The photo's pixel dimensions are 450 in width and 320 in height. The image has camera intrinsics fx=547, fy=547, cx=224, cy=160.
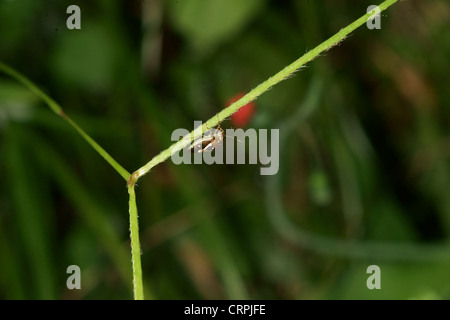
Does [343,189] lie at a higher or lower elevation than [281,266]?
higher

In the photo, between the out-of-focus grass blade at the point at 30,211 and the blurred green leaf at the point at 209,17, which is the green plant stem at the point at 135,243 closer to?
the out-of-focus grass blade at the point at 30,211

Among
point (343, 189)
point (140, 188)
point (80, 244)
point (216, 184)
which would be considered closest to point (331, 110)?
point (343, 189)

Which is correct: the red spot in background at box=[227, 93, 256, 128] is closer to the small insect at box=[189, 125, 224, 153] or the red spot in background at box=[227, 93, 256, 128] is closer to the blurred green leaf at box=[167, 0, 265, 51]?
the blurred green leaf at box=[167, 0, 265, 51]

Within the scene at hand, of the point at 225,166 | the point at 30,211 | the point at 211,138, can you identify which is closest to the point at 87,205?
the point at 30,211

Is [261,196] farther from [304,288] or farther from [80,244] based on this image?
[80,244]

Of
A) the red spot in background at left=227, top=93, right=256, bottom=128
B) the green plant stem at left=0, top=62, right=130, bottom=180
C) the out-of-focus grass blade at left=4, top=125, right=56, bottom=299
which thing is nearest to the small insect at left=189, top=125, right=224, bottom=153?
the green plant stem at left=0, top=62, right=130, bottom=180

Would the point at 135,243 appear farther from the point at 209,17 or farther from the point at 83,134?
the point at 209,17

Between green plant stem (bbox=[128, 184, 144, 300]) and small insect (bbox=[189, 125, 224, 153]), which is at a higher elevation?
small insect (bbox=[189, 125, 224, 153])

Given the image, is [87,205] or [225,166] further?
[225,166]
